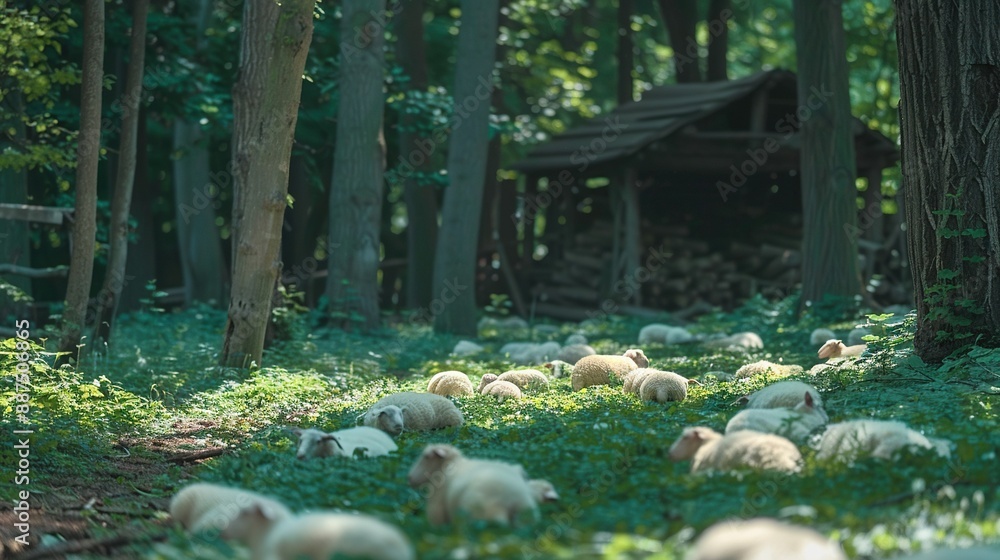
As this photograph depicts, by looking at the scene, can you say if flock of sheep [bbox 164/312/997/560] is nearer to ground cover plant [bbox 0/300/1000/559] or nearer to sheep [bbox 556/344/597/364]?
ground cover plant [bbox 0/300/1000/559]

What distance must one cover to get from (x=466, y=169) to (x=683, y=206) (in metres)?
7.69

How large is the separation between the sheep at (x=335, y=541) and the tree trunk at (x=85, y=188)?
7.07 metres

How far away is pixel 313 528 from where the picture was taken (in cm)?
402

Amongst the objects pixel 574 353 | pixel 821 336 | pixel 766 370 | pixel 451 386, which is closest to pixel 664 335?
pixel 821 336

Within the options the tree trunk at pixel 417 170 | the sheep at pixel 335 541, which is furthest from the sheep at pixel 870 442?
the tree trunk at pixel 417 170

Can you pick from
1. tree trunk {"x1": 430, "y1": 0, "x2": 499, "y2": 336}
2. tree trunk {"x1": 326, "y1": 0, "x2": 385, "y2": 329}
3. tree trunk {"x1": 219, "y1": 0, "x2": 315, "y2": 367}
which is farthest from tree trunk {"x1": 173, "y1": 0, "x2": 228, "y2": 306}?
tree trunk {"x1": 219, "y1": 0, "x2": 315, "y2": 367}

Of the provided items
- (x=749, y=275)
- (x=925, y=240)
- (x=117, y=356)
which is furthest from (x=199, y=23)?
(x=925, y=240)

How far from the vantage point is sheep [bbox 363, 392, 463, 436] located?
8.12 metres

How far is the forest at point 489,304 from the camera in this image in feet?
16.9

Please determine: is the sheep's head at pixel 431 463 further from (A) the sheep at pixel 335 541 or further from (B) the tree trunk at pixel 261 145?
(B) the tree trunk at pixel 261 145

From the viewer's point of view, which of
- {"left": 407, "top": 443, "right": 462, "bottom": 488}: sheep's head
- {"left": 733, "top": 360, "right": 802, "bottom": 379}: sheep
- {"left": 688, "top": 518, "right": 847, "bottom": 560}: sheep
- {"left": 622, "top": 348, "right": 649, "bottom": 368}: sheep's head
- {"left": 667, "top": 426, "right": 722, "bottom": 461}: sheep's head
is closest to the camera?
{"left": 688, "top": 518, "right": 847, "bottom": 560}: sheep

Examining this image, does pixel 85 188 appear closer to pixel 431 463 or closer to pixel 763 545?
pixel 431 463

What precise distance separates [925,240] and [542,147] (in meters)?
15.4

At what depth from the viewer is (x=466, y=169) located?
18172mm
